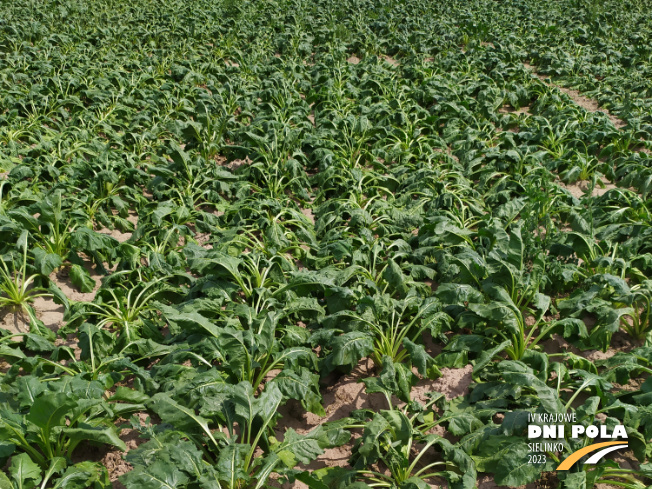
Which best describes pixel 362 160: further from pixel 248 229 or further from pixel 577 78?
pixel 577 78

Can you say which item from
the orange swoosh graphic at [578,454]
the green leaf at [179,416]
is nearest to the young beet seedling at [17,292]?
the green leaf at [179,416]

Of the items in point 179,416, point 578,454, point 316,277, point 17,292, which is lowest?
point 578,454

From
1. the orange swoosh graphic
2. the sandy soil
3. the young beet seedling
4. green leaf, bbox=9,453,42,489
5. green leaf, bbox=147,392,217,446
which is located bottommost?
green leaf, bbox=9,453,42,489

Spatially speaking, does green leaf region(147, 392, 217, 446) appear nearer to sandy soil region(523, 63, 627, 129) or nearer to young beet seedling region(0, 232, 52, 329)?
young beet seedling region(0, 232, 52, 329)

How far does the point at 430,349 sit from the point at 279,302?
4.61 feet

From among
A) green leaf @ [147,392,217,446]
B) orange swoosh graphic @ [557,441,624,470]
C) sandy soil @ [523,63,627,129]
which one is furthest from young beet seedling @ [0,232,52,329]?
sandy soil @ [523,63,627,129]

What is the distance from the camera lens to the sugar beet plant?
353 cm

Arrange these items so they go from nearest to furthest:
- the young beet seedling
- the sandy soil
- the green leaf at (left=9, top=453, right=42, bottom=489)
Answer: the green leaf at (left=9, top=453, right=42, bottom=489)
the young beet seedling
the sandy soil

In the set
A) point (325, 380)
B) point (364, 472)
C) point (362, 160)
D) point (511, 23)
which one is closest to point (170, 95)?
point (362, 160)

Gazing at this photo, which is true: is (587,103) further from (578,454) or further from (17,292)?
(17,292)

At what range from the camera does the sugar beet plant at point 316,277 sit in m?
3.53

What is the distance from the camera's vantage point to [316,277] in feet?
15.8

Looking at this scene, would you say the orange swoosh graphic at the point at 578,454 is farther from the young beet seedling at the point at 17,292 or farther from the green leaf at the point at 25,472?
the young beet seedling at the point at 17,292

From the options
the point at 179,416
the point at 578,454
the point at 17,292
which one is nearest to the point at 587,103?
the point at 578,454
